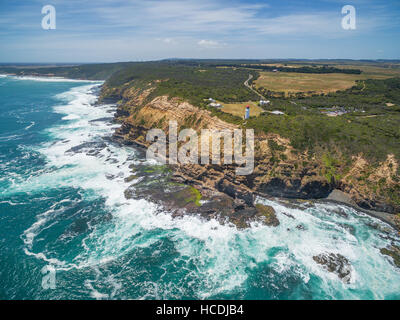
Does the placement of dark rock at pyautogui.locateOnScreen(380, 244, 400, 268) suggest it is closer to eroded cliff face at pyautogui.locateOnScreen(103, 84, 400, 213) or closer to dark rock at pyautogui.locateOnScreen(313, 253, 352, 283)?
dark rock at pyautogui.locateOnScreen(313, 253, 352, 283)

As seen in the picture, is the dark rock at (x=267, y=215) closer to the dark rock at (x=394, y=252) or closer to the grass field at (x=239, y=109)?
the dark rock at (x=394, y=252)

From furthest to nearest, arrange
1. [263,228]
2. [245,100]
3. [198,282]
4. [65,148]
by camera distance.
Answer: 1. [245,100]
2. [65,148]
3. [263,228]
4. [198,282]

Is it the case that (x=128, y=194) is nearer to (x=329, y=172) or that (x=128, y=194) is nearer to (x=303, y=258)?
(x=303, y=258)

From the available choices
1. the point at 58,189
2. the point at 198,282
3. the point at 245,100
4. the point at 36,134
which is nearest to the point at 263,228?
the point at 198,282

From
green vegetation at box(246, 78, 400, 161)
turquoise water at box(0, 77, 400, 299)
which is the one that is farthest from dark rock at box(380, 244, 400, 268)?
green vegetation at box(246, 78, 400, 161)

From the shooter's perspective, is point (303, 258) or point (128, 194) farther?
point (128, 194)

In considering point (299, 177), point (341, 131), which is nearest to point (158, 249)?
point (299, 177)

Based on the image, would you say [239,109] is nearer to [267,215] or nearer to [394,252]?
[267,215]

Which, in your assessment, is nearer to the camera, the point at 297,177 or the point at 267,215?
the point at 267,215
